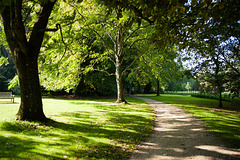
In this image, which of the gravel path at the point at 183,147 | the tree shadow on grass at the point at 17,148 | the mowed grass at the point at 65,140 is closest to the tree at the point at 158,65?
the gravel path at the point at 183,147

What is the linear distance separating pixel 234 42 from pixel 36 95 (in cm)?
1905

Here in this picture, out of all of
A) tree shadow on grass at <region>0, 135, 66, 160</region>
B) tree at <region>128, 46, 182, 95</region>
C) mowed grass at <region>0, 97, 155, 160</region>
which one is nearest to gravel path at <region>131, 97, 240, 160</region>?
mowed grass at <region>0, 97, 155, 160</region>

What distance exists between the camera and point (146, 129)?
7.78 metres

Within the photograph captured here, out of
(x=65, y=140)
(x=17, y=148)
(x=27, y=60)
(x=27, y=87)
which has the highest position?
(x=27, y=60)

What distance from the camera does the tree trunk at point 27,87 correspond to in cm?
723

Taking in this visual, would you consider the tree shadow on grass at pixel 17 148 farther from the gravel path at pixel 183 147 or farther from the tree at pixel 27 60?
the gravel path at pixel 183 147

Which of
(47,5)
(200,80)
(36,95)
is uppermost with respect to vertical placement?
(47,5)

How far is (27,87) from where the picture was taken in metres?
7.23

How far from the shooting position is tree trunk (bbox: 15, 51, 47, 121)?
723 centimetres

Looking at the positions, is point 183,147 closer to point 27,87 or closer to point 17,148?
point 17,148

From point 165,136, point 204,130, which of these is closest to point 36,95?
point 165,136

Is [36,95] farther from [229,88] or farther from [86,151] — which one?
[229,88]

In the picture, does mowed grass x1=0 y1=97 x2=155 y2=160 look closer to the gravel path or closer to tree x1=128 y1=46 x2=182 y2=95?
the gravel path

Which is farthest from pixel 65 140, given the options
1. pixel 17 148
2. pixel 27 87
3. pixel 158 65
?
pixel 158 65
